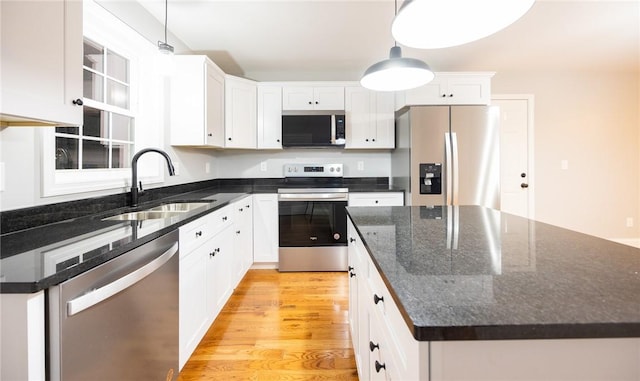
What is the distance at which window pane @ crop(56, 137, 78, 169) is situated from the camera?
1.54 metres

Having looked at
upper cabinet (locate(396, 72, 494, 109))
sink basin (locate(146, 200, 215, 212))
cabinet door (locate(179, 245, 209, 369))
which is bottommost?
cabinet door (locate(179, 245, 209, 369))

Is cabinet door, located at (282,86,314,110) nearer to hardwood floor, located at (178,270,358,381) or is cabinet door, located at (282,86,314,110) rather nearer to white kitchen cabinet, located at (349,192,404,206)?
white kitchen cabinet, located at (349,192,404,206)

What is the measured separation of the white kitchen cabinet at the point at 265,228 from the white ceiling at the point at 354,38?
1593 mm

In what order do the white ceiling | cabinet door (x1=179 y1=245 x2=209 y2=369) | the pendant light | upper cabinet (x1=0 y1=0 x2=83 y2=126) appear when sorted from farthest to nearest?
1. the white ceiling
2. cabinet door (x1=179 y1=245 x2=209 y2=369)
3. the pendant light
4. upper cabinet (x1=0 y1=0 x2=83 y2=126)

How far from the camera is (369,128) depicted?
3.47m

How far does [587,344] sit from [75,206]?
6.65 feet

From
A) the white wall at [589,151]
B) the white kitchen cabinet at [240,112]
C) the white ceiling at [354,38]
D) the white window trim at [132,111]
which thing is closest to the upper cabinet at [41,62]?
the white window trim at [132,111]

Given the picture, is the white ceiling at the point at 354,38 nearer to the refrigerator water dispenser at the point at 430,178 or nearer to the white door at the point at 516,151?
the white door at the point at 516,151

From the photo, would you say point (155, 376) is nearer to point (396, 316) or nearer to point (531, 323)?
point (396, 316)

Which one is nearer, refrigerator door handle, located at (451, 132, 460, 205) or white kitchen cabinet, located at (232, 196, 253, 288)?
white kitchen cabinet, located at (232, 196, 253, 288)

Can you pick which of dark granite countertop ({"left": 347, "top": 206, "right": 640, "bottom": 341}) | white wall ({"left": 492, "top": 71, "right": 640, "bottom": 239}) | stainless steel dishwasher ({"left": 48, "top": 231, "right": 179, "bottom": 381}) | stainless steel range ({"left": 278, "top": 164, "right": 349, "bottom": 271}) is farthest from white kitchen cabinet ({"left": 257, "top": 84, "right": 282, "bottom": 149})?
white wall ({"left": 492, "top": 71, "right": 640, "bottom": 239})

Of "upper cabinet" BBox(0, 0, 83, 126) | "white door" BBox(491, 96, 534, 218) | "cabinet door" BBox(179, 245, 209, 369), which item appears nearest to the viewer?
"upper cabinet" BBox(0, 0, 83, 126)

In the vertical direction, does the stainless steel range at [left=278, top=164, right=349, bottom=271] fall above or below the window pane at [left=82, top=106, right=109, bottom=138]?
below

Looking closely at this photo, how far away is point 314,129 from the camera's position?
3.33m
